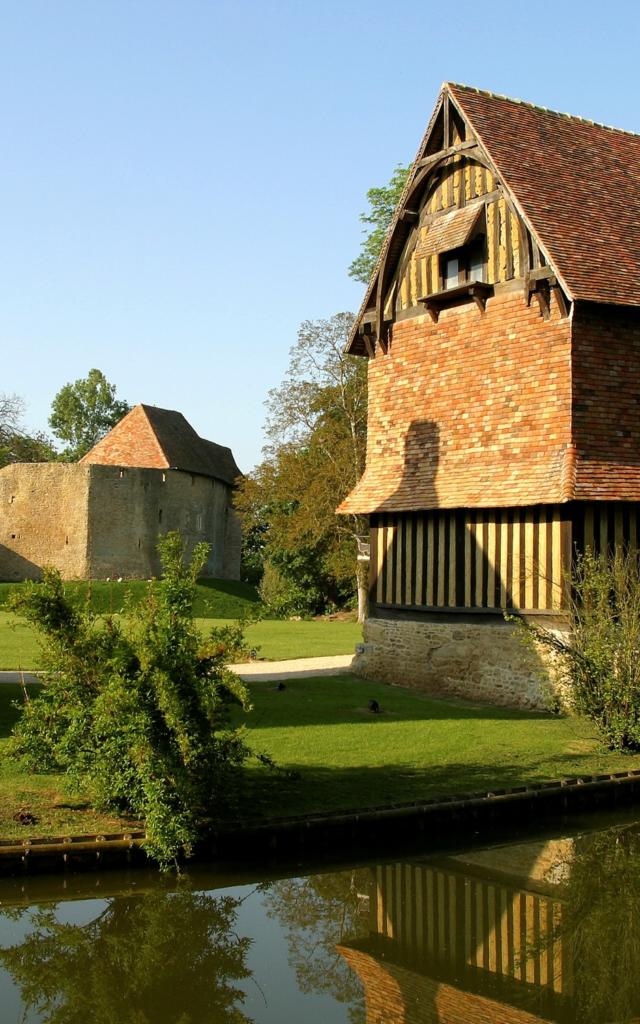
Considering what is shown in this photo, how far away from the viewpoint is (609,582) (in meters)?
12.7

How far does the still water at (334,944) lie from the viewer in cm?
649

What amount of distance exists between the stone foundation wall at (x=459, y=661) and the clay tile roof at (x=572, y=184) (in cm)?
500

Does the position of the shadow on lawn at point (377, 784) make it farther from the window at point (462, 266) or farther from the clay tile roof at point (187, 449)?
the clay tile roof at point (187, 449)

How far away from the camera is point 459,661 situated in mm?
16203

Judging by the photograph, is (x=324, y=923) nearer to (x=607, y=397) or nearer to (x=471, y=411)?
(x=607, y=397)

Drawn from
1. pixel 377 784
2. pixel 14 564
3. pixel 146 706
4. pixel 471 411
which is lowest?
pixel 377 784

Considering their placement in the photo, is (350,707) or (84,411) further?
(84,411)

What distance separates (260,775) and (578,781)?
10.7ft

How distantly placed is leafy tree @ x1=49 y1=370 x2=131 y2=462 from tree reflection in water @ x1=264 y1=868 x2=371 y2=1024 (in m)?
57.7

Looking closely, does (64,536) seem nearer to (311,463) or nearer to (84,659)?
(311,463)

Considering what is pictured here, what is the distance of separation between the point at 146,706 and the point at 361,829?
2.37 meters

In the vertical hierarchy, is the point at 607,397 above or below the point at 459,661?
above

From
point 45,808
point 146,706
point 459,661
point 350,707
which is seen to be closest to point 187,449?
point 459,661

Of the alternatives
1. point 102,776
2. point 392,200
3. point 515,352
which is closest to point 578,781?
point 102,776
